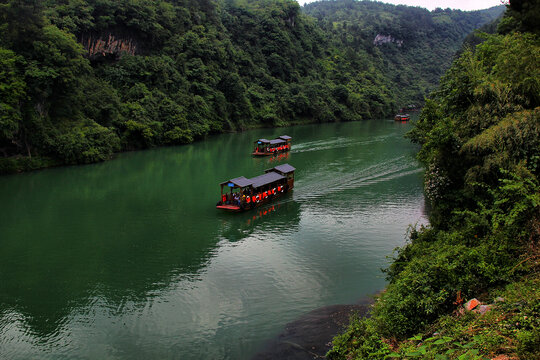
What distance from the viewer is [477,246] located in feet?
30.9

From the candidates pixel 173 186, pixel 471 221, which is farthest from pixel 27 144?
pixel 471 221

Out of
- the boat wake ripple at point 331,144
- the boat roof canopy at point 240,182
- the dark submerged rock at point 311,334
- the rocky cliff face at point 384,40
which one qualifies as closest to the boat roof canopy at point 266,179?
the boat roof canopy at point 240,182

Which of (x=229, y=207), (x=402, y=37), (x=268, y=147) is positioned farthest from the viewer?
(x=402, y=37)

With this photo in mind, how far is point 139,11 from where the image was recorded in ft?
167

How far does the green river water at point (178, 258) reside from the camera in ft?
36.0

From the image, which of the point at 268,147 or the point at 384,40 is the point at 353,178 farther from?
the point at 384,40

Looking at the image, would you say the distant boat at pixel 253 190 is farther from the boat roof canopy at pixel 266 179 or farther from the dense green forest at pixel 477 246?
the dense green forest at pixel 477 246

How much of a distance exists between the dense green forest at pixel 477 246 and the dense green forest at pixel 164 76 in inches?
1174

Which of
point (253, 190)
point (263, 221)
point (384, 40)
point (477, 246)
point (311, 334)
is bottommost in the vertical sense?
point (311, 334)

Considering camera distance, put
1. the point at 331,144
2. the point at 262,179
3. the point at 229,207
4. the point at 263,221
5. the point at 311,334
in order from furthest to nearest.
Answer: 1. the point at 331,144
2. the point at 262,179
3. the point at 229,207
4. the point at 263,221
5. the point at 311,334

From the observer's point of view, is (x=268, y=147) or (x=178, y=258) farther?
(x=268, y=147)

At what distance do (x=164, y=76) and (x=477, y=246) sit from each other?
47771 millimetres

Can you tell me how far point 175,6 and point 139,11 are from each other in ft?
37.3

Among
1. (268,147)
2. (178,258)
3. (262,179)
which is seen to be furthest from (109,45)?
(178,258)
